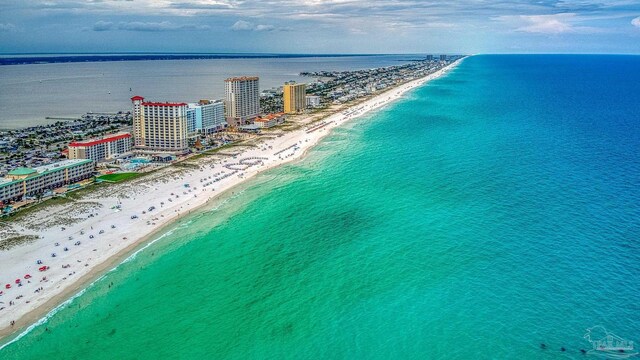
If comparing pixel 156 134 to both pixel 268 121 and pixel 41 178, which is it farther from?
pixel 268 121

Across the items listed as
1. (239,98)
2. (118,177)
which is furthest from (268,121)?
(118,177)

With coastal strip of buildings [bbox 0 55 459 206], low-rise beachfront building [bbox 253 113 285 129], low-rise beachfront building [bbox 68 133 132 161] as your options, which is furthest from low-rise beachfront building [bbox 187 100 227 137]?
low-rise beachfront building [bbox 68 133 132 161]

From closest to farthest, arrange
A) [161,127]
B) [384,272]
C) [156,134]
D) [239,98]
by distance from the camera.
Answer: [384,272] → [161,127] → [156,134] → [239,98]

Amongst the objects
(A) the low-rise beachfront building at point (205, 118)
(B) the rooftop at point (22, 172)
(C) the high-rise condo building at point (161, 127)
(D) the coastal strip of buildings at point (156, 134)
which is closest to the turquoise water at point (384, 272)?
(D) the coastal strip of buildings at point (156, 134)

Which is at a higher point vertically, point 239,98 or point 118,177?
point 239,98

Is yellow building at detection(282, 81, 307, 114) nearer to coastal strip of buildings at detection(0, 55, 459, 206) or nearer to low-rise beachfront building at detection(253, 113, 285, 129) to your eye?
coastal strip of buildings at detection(0, 55, 459, 206)

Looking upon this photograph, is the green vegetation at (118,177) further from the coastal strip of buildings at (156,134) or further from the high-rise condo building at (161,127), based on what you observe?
the high-rise condo building at (161,127)
